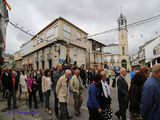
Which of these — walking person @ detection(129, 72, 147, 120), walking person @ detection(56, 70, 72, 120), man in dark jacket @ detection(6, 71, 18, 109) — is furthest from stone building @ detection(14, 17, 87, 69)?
walking person @ detection(129, 72, 147, 120)

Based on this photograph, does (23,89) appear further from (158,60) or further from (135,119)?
(158,60)

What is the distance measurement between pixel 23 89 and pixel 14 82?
139cm

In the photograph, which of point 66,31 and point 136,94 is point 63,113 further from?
point 66,31

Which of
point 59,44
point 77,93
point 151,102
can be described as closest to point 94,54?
point 59,44

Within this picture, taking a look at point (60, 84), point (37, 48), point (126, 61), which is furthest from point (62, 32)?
point (126, 61)

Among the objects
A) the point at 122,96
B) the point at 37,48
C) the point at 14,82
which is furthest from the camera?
the point at 37,48

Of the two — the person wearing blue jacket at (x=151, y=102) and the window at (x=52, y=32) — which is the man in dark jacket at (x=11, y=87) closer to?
the person wearing blue jacket at (x=151, y=102)

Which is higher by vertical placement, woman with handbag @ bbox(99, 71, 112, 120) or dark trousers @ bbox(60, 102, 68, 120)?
woman with handbag @ bbox(99, 71, 112, 120)

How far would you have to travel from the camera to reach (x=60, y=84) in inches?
123

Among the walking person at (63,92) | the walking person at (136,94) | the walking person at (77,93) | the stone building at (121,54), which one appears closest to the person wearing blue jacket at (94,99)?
the walking person at (136,94)

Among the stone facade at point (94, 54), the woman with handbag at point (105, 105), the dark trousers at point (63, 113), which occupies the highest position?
the stone facade at point (94, 54)

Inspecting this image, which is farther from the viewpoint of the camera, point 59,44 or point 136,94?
point 59,44

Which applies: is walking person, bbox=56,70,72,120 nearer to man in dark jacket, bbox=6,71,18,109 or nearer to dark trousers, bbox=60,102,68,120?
dark trousers, bbox=60,102,68,120

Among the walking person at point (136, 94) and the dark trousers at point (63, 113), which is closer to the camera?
the walking person at point (136, 94)
